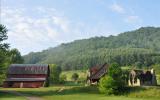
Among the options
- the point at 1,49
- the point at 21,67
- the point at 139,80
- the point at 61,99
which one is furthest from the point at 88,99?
the point at 21,67

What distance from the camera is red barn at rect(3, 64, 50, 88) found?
116781 mm

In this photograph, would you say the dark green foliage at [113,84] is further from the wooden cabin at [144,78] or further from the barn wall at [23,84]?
the barn wall at [23,84]

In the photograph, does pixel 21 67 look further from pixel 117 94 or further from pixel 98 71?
pixel 117 94

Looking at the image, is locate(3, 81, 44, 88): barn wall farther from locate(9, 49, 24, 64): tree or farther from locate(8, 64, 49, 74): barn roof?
locate(9, 49, 24, 64): tree

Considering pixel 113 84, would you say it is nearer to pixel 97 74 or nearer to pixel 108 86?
pixel 108 86

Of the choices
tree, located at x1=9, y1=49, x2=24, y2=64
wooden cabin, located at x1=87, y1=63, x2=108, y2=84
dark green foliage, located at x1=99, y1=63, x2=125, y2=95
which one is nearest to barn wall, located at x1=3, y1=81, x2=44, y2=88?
wooden cabin, located at x1=87, y1=63, x2=108, y2=84

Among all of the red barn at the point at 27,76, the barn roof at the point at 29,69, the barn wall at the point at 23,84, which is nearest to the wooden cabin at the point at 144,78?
the red barn at the point at 27,76

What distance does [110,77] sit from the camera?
80250mm

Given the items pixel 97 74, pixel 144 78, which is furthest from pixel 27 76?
pixel 144 78

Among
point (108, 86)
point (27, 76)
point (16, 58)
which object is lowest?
point (108, 86)

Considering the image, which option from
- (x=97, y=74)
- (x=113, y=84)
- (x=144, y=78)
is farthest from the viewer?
(x=97, y=74)

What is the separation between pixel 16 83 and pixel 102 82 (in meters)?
45.7

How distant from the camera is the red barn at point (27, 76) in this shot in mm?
116781

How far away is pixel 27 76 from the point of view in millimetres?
120500
